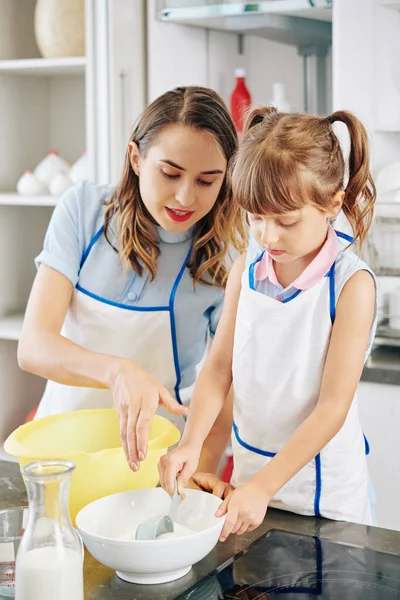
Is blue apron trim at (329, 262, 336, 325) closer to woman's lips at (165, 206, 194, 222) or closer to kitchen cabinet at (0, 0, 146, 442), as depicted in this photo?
woman's lips at (165, 206, 194, 222)

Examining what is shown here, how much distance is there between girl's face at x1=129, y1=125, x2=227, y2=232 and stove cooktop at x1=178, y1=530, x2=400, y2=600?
2.01 ft

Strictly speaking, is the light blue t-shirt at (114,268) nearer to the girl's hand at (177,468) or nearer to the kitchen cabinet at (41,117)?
the girl's hand at (177,468)

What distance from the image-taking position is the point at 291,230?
124 centimetres

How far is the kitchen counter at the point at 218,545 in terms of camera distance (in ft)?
3.33

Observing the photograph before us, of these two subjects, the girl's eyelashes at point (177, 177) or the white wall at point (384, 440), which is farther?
the white wall at point (384, 440)

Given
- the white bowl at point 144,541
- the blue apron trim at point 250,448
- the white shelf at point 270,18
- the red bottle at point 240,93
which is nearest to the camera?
the white bowl at point 144,541

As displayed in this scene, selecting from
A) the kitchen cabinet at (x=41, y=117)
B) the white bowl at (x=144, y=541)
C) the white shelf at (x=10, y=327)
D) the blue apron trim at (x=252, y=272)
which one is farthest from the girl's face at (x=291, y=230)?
the white shelf at (x=10, y=327)

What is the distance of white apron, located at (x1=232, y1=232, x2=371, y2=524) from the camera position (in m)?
1.29

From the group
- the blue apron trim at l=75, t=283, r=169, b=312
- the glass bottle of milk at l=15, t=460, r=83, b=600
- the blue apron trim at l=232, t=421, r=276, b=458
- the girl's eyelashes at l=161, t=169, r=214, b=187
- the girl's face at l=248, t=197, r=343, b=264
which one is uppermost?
the girl's eyelashes at l=161, t=169, r=214, b=187

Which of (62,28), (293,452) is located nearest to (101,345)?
(293,452)

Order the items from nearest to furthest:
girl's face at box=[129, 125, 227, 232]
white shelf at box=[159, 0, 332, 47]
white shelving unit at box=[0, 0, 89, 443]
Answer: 1. girl's face at box=[129, 125, 227, 232]
2. white shelf at box=[159, 0, 332, 47]
3. white shelving unit at box=[0, 0, 89, 443]

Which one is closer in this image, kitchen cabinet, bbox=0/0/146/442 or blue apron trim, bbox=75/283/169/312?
blue apron trim, bbox=75/283/169/312

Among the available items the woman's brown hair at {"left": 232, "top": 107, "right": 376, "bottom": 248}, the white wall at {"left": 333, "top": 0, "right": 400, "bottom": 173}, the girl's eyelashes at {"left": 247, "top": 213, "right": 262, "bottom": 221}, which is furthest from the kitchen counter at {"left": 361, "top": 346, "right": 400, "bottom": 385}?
the girl's eyelashes at {"left": 247, "top": 213, "right": 262, "bottom": 221}

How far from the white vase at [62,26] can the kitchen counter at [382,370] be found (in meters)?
1.37
